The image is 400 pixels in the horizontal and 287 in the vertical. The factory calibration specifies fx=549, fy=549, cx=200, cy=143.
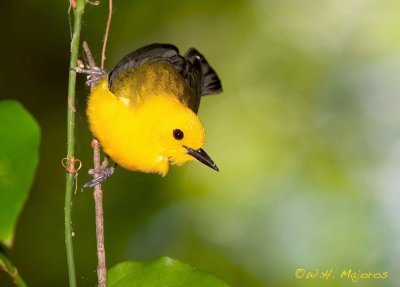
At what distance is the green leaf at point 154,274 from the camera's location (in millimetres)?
1941

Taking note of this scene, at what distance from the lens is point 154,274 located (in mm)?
2035

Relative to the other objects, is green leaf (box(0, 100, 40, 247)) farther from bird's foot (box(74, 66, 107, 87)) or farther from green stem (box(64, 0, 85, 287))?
bird's foot (box(74, 66, 107, 87))

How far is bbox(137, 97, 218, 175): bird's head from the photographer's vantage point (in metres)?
3.07

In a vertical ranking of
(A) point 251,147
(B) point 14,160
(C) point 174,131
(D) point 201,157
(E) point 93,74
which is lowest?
(A) point 251,147

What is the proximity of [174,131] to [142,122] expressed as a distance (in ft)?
0.63

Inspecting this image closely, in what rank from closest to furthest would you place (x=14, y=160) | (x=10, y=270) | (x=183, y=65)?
(x=14, y=160)
(x=10, y=270)
(x=183, y=65)

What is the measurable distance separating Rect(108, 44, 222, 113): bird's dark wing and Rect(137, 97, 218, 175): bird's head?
350 mm

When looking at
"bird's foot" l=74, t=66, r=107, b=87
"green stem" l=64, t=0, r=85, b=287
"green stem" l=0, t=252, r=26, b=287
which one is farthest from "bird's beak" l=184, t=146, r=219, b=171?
"green stem" l=0, t=252, r=26, b=287

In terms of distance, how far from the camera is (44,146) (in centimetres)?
571

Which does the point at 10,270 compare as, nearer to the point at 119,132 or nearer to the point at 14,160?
the point at 14,160

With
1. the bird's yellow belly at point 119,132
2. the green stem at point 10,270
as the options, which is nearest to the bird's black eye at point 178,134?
the bird's yellow belly at point 119,132

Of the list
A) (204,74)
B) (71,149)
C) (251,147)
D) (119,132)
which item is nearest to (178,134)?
(119,132)

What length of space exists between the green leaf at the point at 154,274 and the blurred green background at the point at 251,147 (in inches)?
140

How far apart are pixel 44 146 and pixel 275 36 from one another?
10.7 ft
